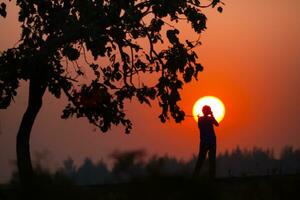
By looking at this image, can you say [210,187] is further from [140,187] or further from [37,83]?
[37,83]

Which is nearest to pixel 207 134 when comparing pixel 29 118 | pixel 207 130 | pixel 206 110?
pixel 207 130

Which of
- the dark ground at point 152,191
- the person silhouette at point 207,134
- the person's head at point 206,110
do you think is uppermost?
the person's head at point 206,110

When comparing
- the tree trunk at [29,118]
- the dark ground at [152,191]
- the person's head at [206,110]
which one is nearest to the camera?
the dark ground at [152,191]

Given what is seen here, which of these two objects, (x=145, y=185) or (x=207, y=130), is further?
(x=207, y=130)

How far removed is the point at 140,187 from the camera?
12875 mm

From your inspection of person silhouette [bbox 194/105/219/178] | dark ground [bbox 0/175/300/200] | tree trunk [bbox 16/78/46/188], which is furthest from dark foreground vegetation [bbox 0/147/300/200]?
tree trunk [bbox 16/78/46/188]

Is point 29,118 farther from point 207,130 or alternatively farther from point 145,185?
point 145,185

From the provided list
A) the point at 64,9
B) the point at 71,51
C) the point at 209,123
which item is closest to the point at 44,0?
the point at 64,9

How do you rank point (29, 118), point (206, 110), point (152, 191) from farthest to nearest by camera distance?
point (29, 118) → point (206, 110) → point (152, 191)

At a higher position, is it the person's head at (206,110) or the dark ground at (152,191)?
the person's head at (206,110)

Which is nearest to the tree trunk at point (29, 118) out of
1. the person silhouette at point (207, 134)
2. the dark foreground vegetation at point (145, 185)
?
the person silhouette at point (207, 134)

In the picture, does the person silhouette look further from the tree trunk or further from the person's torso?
the tree trunk

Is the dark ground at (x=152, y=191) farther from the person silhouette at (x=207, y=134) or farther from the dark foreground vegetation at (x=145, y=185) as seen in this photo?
the person silhouette at (x=207, y=134)

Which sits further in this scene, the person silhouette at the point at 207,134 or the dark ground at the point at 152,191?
the person silhouette at the point at 207,134
